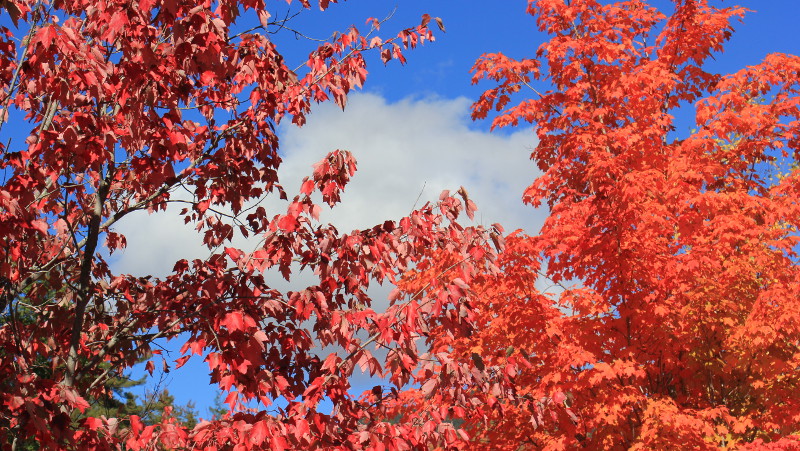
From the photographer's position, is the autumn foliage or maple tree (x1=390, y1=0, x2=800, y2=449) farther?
maple tree (x1=390, y1=0, x2=800, y2=449)

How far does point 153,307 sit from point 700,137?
9872mm

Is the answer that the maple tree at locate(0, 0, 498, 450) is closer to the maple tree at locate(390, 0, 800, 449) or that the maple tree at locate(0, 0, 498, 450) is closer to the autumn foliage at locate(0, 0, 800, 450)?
the autumn foliage at locate(0, 0, 800, 450)

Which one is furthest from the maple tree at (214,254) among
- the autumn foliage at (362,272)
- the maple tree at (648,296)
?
the maple tree at (648,296)

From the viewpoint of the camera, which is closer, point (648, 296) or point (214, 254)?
point (214, 254)

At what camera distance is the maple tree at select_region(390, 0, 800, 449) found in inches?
336

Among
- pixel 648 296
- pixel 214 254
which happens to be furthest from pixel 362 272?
pixel 648 296

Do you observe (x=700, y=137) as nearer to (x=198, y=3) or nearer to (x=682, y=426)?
(x=682, y=426)

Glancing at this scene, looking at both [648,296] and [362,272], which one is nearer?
[362,272]

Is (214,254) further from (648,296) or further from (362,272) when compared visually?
(648,296)

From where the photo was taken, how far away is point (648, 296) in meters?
8.83

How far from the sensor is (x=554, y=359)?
8633 millimetres

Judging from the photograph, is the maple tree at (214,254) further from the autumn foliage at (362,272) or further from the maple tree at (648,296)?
the maple tree at (648,296)

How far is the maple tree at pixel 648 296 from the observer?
28.0ft

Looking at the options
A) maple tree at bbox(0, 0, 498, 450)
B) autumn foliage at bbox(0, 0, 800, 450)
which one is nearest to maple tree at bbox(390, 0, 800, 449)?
autumn foliage at bbox(0, 0, 800, 450)
